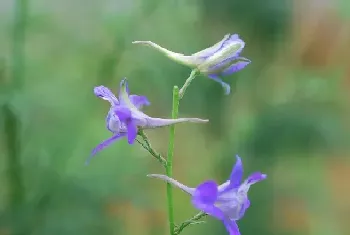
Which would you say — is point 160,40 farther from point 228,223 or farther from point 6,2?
point 228,223

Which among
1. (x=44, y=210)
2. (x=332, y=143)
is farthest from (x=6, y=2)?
(x=332, y=143)

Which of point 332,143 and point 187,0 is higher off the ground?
point 187,0

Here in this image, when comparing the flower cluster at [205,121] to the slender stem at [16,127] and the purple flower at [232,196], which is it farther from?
the slender stem at [16,127]

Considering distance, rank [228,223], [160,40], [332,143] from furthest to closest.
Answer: [332,143] < [160,40] < [228,223]

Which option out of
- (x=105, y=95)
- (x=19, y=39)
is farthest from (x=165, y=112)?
(x=105, y=95)


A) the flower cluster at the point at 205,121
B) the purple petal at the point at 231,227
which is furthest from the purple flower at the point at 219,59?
the purple petal at the point at 231,227

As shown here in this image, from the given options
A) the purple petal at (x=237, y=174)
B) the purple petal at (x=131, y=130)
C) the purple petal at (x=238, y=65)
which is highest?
the purple petal at (x=238, y=65)
